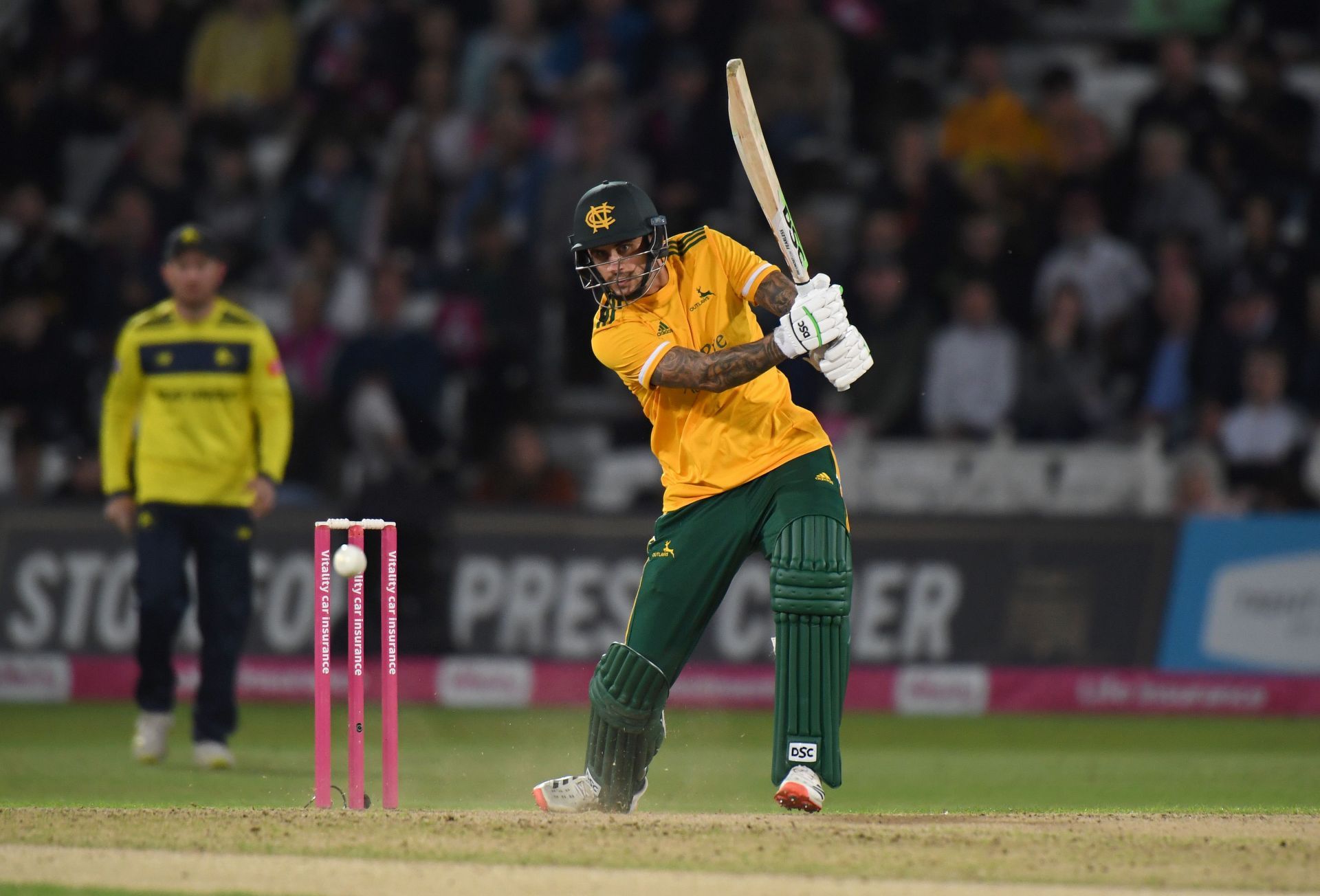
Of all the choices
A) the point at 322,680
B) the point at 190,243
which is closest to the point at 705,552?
the point at 322,680

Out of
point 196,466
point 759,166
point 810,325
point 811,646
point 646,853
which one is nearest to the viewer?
point 646,853

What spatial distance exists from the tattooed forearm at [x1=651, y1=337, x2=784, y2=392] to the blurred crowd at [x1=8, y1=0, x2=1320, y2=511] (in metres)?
5.81

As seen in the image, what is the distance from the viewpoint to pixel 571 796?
6.34 metres

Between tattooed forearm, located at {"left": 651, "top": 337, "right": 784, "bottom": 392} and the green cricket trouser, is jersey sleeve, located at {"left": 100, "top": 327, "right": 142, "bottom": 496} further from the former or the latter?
tattooed forearm, located at {"left": 651, "top": 337, "right": 784, "bottom": 392}

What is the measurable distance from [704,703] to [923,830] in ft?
17.4

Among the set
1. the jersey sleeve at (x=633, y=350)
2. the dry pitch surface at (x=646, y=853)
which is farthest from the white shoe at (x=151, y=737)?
the jersey sleeve at (x=633, y=350)

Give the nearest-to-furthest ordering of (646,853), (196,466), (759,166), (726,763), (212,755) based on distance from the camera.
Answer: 1. (646,853)
2. (759,166)
3. (212,755)
4. (196,466)
5. (726,763)

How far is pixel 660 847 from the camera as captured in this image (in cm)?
540

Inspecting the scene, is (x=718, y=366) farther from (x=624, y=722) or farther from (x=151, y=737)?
(x=151, y=737)

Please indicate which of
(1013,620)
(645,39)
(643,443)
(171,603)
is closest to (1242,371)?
(1013,620)

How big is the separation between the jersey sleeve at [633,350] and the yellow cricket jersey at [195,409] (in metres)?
2.86

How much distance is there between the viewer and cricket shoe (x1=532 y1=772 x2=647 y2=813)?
6.32 m

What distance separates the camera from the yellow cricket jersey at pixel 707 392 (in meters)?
6.12

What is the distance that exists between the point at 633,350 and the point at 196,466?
10.1 feet
